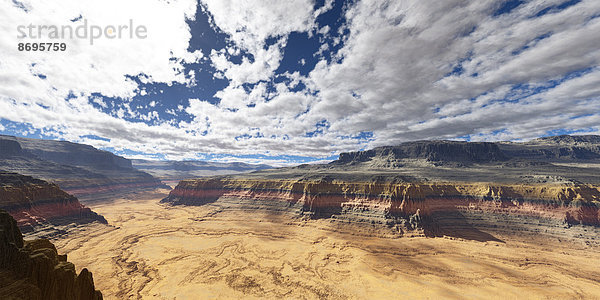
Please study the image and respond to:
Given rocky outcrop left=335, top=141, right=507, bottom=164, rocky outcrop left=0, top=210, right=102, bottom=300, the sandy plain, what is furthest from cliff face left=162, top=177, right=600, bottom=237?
rocky outcrop left=335, top=141, right=507, bottom=164

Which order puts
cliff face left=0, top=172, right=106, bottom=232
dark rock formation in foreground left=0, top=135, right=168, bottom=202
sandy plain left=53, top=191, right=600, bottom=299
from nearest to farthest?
sandy plain left=53, top=191, right=600, bottom=299
cliff face left=0, top=172, right=106, bottom=232
dark rock formation in foreground left=0, top=135, right=168, bottom=202

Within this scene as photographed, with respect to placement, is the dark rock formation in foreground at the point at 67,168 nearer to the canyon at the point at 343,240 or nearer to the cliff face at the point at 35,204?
the canyon at the point at 343,240

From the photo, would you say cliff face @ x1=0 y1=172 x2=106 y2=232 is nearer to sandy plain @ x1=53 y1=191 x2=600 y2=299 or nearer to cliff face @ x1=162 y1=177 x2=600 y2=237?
sandy plain @ x1=53 y1=191 x2=600 y2=299

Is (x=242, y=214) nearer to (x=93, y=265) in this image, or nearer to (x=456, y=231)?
(x=93, y=265)

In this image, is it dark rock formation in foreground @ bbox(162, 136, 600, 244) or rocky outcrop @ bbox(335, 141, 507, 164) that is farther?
rocky outcrop @ bbox(335, 141, 507, 164)

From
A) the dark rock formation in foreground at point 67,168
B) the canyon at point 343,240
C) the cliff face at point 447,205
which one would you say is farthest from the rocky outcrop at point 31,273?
the dark rock formation in foreground at point 67,168

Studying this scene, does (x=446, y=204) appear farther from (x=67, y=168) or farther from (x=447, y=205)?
(x=67, y=168)

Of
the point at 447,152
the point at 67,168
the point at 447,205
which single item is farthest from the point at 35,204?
the point at 447,152
